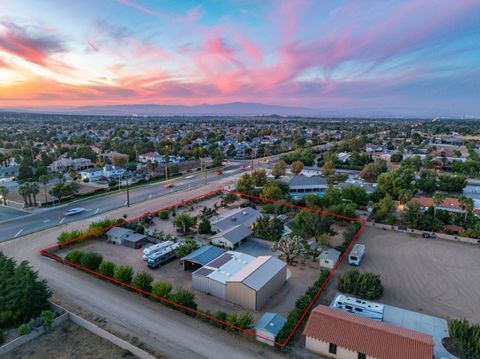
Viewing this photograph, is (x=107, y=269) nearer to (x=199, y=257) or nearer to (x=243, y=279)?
(x=199, y=257)

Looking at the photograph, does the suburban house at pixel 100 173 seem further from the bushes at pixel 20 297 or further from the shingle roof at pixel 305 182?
the bushes at pixel 20 297

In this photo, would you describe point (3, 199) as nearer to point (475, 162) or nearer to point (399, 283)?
point (399, 283)

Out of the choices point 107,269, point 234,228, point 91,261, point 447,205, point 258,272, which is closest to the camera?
point 258,272

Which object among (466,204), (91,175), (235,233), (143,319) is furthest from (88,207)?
(466,204)

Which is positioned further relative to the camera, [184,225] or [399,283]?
[184,225]

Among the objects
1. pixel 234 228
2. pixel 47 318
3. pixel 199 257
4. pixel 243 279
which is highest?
pixel 243 279

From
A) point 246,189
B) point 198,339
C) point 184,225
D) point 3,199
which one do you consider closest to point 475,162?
point 246,189

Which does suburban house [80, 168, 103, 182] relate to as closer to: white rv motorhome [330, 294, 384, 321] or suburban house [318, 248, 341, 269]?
suburban house [318, 248, 341, 269]
